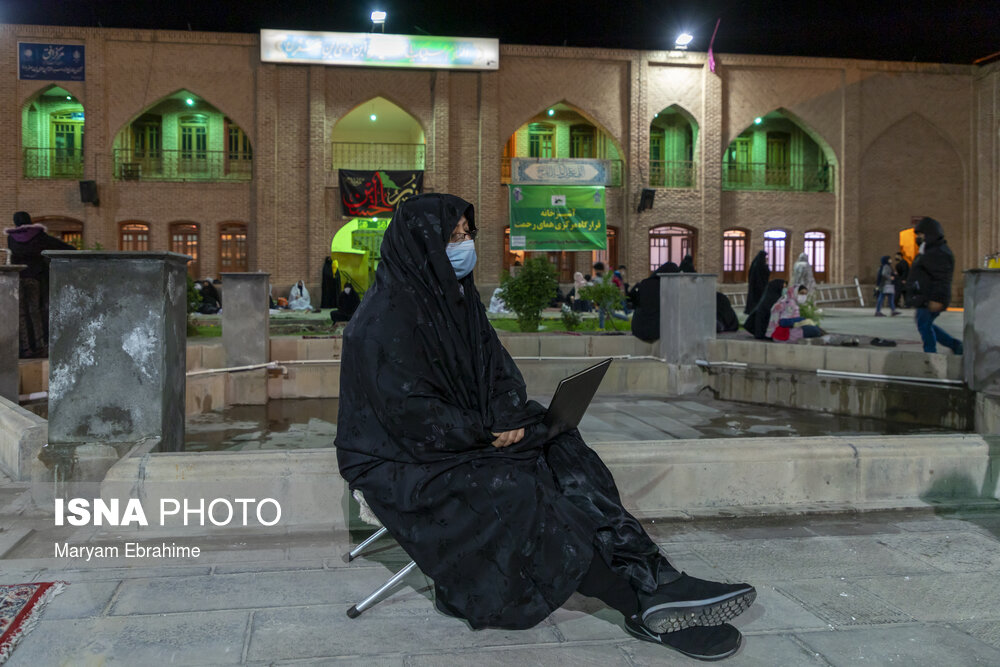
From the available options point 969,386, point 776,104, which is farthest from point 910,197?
point 969,386

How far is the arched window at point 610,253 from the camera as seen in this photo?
871 inches

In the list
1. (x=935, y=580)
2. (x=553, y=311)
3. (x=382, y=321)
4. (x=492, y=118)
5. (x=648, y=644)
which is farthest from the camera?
(x=492, y=118)

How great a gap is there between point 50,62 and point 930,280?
19821 millimetres

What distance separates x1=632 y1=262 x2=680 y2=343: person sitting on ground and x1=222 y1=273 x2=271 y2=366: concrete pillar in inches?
160

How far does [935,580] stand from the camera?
8.93ft

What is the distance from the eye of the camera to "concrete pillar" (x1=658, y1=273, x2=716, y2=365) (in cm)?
877

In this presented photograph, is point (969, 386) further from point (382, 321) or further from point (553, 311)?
point (553, 311)

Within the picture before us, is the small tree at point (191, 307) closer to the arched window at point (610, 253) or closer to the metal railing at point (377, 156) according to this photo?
the metal railing at point (377, 156)

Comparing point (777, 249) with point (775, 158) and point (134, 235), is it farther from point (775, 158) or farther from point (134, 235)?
point (134, 235)

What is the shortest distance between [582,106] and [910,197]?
9.50 meters

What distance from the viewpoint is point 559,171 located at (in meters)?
21.0

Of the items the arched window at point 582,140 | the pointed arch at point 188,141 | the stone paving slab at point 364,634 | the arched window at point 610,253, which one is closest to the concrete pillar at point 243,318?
the stone paving slab at point 364,634

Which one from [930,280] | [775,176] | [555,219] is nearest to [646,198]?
[555,219]

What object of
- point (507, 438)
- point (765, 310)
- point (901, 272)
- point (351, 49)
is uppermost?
point (351, 49)
